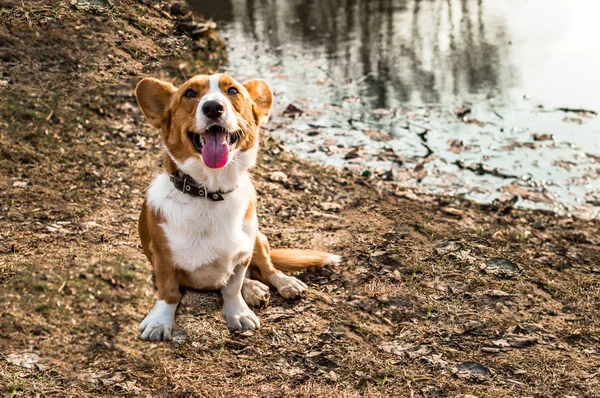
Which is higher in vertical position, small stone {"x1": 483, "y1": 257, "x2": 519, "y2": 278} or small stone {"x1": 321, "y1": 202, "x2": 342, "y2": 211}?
small stone {"x1": 321, "y1": 202, "x2": 342, "y2": 211}

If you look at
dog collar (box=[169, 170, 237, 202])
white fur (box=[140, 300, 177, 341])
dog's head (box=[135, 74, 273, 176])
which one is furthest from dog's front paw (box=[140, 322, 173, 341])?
dog's head (box=[135, 74, 273, 176])

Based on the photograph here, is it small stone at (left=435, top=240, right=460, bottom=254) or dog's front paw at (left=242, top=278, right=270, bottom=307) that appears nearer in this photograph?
dog's front paw at (left=242, top=278, right=270, bottom=307)

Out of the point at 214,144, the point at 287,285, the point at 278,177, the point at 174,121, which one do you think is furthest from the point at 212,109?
the point at 278,177

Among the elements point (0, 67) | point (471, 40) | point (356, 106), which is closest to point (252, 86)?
point (0, 67)

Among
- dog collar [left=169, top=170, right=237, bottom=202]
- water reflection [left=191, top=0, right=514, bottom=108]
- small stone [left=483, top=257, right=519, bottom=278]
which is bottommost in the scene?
small stone [left=483, top=257, right=519, bottom=278]

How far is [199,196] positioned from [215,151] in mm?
306

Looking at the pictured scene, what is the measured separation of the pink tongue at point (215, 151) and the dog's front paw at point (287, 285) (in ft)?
3.41

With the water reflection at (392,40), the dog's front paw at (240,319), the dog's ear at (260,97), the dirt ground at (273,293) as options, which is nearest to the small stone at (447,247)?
the dirt ground at (273,293)

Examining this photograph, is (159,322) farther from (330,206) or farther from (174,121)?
(330,206)

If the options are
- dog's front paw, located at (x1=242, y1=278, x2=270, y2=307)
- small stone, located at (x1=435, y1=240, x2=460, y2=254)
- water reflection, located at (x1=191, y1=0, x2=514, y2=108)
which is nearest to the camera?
dog's front paw, located at (x1=242, y1=278, x2=270, y2=307)

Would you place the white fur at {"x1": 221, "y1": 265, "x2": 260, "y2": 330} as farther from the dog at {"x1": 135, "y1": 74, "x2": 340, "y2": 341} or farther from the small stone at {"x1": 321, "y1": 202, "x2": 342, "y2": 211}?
the small stone at {"x1": 321, "y1": 202, "x2": 342, "y2": 211}

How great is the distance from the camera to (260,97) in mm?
4000

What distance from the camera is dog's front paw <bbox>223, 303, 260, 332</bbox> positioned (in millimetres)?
3922

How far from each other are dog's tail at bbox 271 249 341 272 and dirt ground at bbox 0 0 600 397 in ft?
0.37
